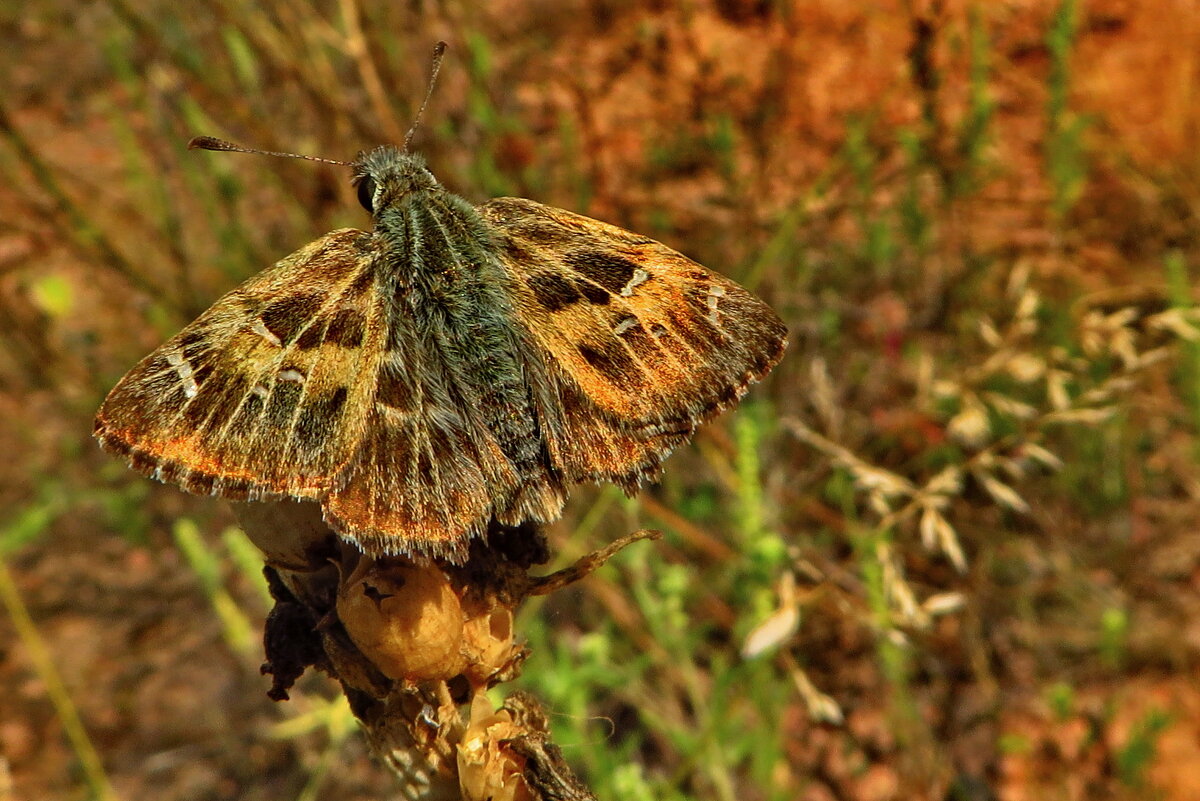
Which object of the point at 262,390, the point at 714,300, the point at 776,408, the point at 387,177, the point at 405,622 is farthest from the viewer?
the point at 776,408

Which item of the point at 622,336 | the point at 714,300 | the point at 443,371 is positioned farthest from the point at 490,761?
the point at 714,300

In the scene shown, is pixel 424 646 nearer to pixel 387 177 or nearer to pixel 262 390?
pixel 262 390

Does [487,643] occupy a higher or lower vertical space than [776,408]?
higher

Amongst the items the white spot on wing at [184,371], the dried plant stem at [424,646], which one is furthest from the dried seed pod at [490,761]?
the white spot on wing at [184,371]

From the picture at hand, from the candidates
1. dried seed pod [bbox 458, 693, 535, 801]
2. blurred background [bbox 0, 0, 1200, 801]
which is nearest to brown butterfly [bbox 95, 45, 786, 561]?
dried seed pod [bbox 458, 693, 535, 801]

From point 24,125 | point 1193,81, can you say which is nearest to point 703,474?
point 1193,81

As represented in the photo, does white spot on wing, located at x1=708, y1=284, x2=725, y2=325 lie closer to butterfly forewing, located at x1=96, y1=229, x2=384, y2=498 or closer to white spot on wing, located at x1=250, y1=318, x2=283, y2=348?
butterfly forewing, located at x1=96, y1=229, x2=384, y2=498

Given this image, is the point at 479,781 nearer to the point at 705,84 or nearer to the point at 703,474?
the point at 703,474
